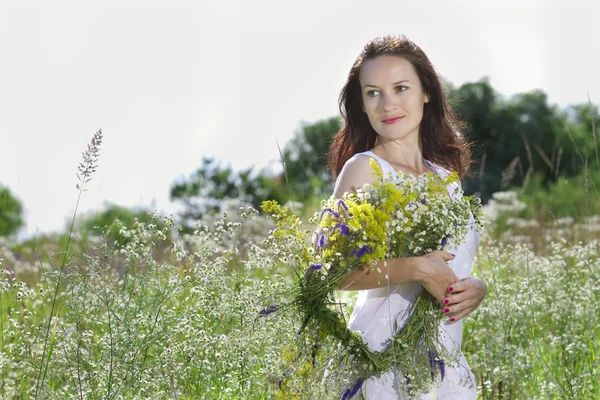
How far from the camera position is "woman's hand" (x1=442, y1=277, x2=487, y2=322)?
3.20 metres

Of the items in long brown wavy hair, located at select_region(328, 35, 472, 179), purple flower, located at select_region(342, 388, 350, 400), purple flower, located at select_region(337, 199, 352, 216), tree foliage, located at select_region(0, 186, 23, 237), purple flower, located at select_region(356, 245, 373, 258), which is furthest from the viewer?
tree foliage, located at select_region(0, 186, 23, 237)

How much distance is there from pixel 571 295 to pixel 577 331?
299 mm

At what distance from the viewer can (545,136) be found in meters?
24.4

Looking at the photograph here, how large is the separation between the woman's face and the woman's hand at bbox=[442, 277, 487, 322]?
76 centimetres

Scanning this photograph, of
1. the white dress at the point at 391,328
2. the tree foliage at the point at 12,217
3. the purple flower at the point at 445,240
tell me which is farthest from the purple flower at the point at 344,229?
the tree foliage at the point at 12,217

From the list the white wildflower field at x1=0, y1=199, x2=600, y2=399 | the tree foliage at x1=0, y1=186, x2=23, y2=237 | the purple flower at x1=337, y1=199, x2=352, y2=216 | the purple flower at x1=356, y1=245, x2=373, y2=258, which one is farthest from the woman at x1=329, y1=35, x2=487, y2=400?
the tree foliage at x1=0, y1=186, x2=23, y2=237

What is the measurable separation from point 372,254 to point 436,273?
0.28 meters

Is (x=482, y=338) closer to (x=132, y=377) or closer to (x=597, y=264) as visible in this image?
(x=597, y=264)

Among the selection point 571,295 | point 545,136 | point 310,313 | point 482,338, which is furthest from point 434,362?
point 545,136

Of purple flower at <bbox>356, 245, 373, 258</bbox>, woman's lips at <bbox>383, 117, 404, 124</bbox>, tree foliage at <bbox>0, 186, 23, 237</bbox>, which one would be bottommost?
purple flower at <bbox>356, 245, 373, 258</bbox>

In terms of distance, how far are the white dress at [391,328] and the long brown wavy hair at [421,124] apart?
0.43 meters

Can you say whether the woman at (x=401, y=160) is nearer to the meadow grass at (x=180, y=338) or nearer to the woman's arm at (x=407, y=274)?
the woman's arm at (x=407, y=274)

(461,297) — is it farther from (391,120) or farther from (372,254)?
(391,120)

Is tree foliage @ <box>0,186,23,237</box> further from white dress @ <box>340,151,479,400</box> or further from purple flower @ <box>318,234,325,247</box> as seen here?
purple flower @ <box>318,234,325,247</box>
